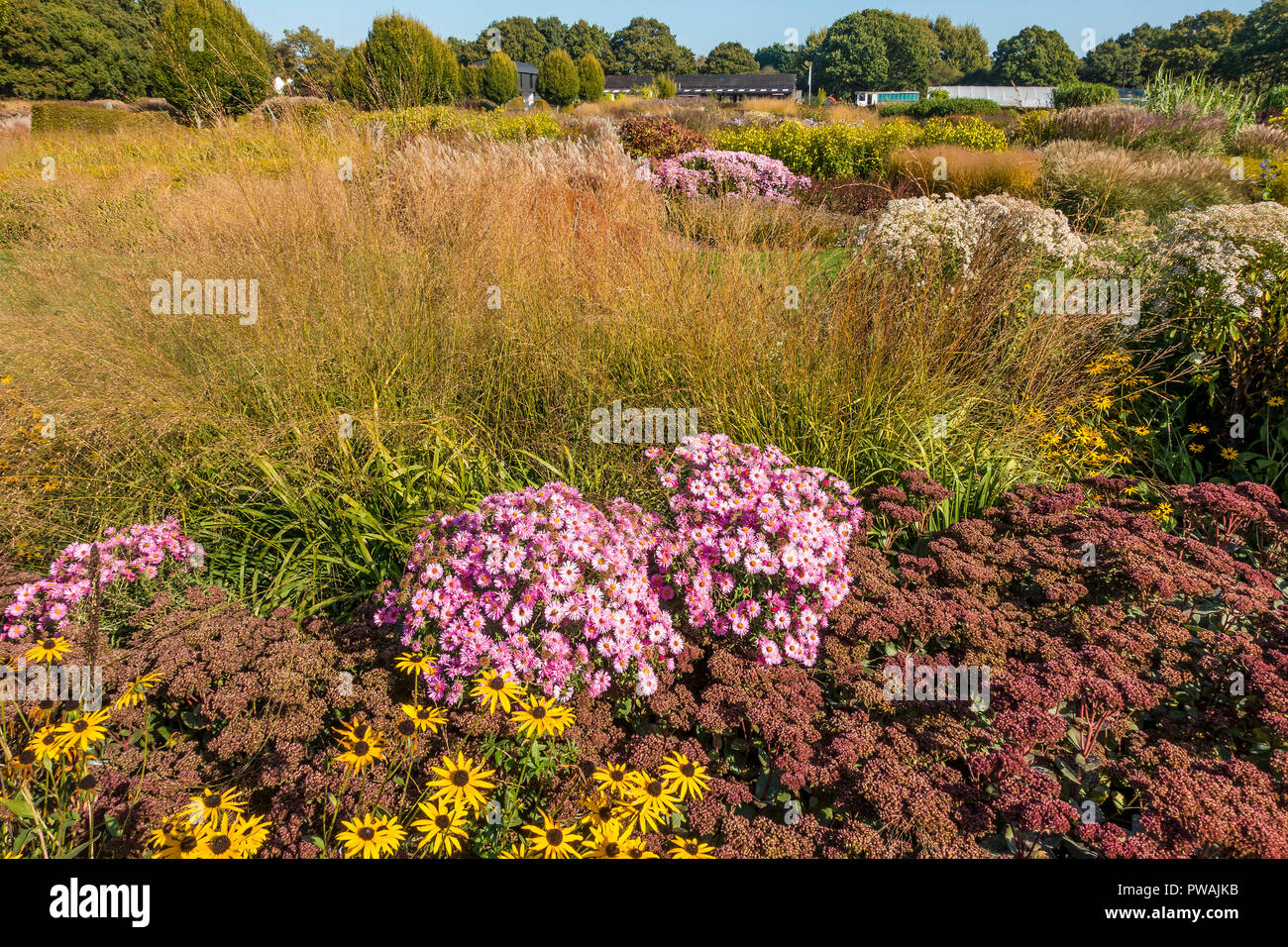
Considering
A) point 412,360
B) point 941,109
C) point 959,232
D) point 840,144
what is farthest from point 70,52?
point 959,232

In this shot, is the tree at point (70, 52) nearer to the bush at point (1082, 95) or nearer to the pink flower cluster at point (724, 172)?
the pink flower cluster at point (724, 172)

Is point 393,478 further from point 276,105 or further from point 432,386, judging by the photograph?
point 276,105

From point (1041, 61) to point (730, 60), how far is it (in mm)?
33170

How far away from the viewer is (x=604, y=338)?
358 centimetres

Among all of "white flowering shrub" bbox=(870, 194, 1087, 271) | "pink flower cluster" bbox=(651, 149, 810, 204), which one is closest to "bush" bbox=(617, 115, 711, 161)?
"pink flower cluster" bbox=(651, 149, 810, 204)

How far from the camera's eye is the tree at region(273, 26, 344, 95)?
A: 467 centimetres

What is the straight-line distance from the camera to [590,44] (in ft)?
251

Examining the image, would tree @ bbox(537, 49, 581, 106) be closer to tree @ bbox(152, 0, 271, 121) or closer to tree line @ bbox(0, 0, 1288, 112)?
tree line @ bbox(0, 0, 1288, 112)

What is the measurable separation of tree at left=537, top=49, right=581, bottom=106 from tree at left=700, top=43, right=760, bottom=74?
5610cm

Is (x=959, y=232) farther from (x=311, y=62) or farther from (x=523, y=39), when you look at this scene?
(x=523, y=39)

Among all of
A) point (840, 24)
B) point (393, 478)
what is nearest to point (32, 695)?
point (393, 478)

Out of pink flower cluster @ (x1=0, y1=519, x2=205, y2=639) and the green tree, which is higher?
the green tree
